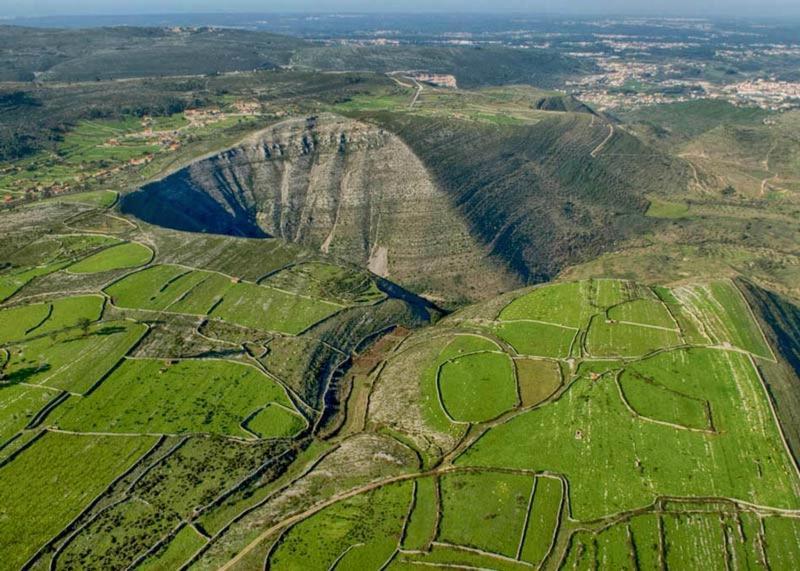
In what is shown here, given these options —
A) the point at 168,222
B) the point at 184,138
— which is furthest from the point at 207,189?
the point at 184,138

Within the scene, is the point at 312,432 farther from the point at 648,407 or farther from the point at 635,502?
the point at 648,407

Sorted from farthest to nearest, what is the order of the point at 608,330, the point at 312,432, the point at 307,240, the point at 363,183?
the point at 363,183, the point at 307,240, the point at 608,330, the point at 312,432

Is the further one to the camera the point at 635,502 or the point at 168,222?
the point at 168,222

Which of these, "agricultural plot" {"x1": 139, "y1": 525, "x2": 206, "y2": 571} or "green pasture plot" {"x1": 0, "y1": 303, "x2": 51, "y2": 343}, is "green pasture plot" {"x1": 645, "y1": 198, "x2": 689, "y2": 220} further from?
"agricultural plot" {"x1": 139, "y1": 525, "x2": 206, "y2": 571}

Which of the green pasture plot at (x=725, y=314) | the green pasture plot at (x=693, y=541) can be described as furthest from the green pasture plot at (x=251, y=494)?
the green pasture plot at (x=725, y=314)

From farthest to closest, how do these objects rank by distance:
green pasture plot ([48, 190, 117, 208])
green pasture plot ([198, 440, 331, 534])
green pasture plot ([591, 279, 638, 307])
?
green pasture plot ([48, 190, 117, 208]) < green pasture plot ([591, 279, 638, 307]) < green pasture plot ([198, 440, 331, 534])

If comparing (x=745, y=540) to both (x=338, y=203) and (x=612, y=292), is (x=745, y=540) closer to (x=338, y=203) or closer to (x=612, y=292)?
(x=612, y=292)

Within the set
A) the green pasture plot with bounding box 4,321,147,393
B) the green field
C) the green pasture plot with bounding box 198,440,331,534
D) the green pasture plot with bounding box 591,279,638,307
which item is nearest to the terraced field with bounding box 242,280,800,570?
the green pasture plot with bounding box 591,279,638,307
